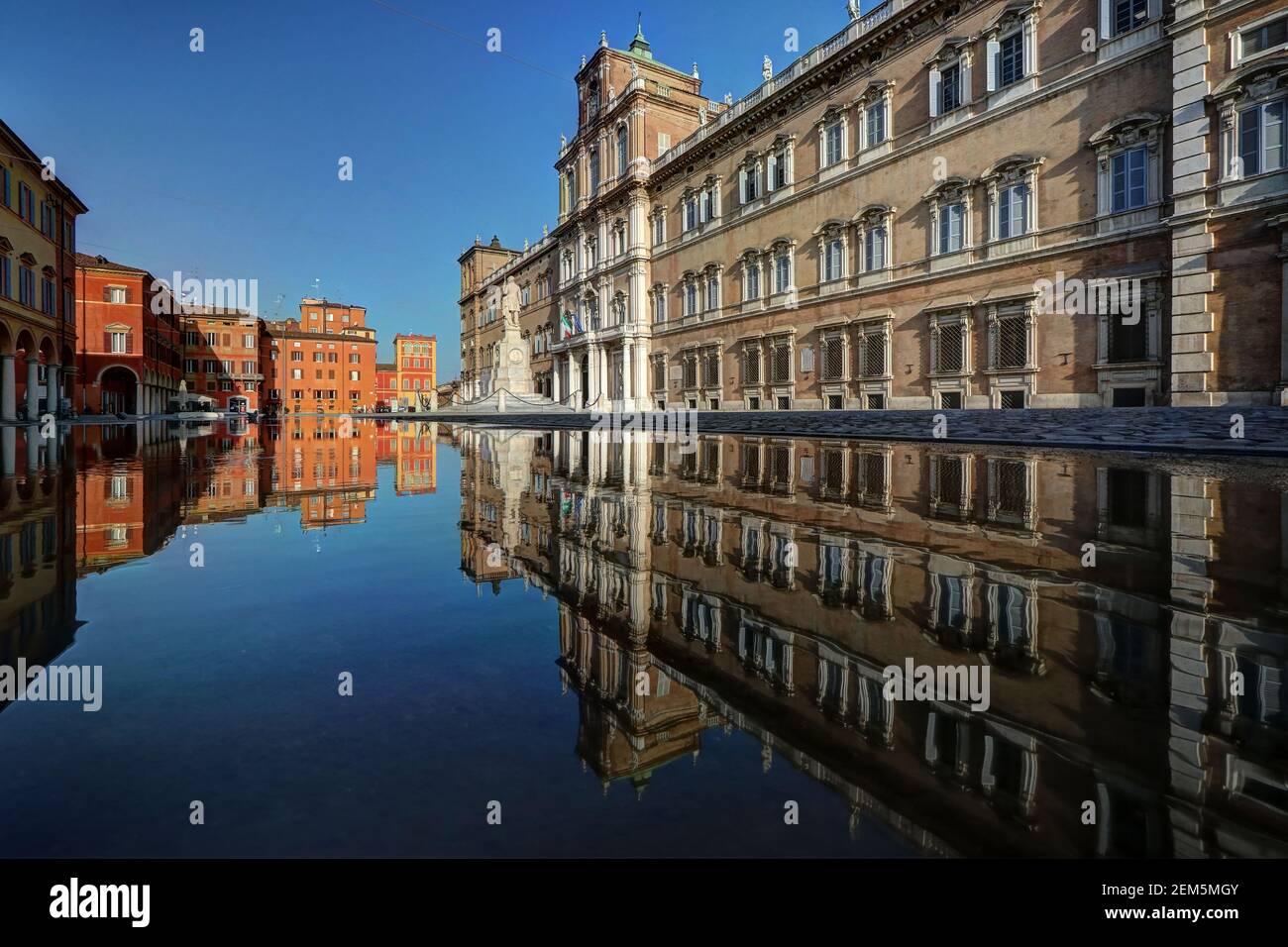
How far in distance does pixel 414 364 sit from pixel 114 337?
59010 millimetres

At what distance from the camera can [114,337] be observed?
39406 millimetres

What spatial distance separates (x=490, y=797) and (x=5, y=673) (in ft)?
5.82

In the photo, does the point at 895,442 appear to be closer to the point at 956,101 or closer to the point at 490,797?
the point at 490,797

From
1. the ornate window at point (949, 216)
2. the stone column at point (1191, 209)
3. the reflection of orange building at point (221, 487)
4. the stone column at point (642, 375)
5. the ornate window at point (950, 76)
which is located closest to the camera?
the reflection of orange building at point (221, 487)

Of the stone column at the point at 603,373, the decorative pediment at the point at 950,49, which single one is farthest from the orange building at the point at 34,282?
the decorative pediment at the point at 950,49

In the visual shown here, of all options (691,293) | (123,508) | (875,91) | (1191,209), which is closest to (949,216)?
(875,91)

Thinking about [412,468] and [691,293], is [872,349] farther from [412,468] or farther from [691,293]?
[412,468]

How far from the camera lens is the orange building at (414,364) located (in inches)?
3807

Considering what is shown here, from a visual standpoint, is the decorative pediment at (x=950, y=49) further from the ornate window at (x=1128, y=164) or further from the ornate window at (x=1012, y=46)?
the ornate window at (x=1128, y=164)

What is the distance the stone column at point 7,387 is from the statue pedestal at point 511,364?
21847 mm

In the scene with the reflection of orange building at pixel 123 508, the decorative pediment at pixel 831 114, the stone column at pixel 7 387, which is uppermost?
the decorative pediment at pixel 831 114

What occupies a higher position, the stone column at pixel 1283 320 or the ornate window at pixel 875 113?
the ornate window at pixel 875 113
